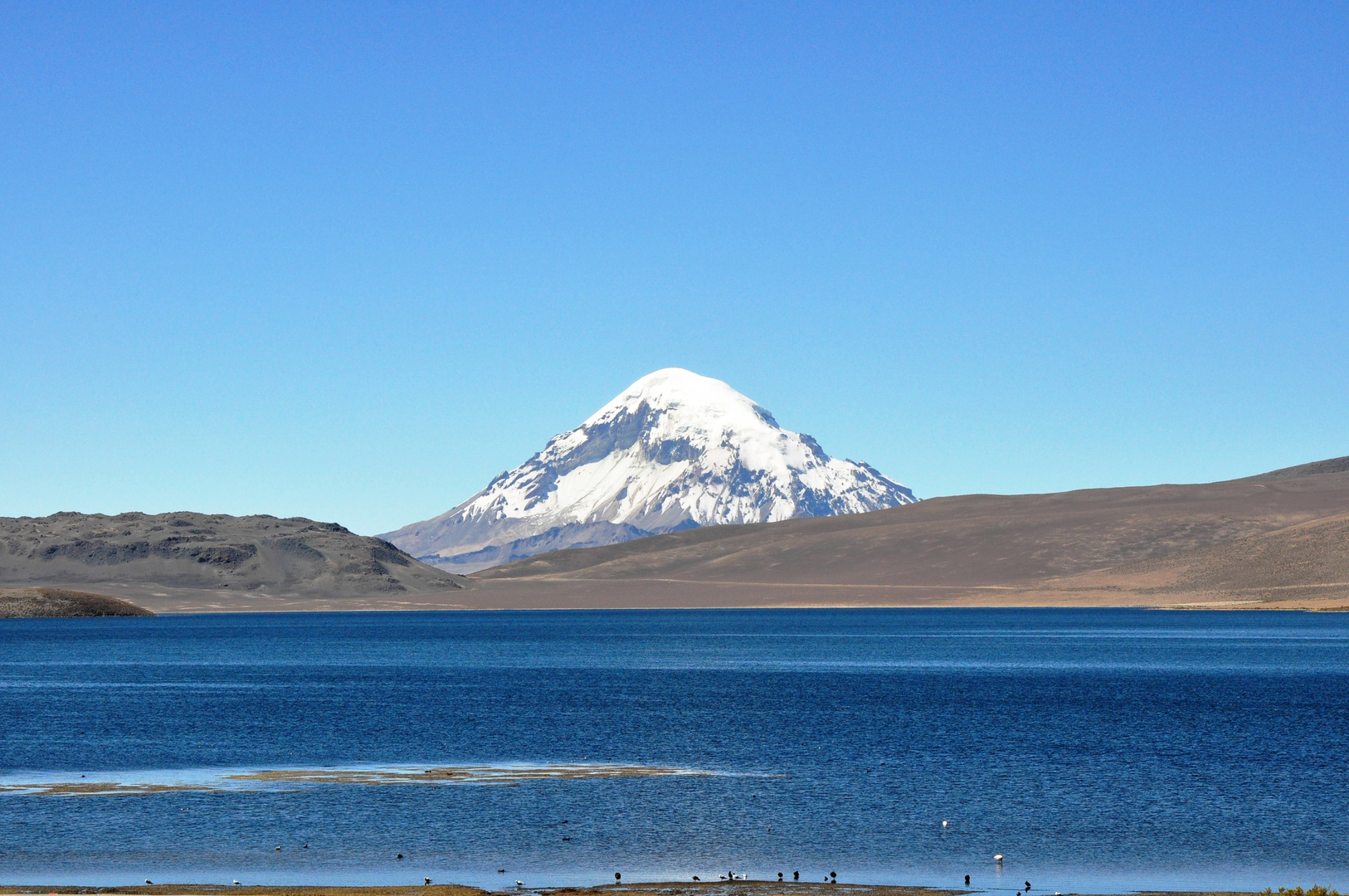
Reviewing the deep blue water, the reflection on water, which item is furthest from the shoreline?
the reflection on water

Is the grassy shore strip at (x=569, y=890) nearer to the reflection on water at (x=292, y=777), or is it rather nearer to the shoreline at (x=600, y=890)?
the shoreline at (x=600, y=890)

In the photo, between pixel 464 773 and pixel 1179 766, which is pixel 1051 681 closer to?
pixel 1179 766

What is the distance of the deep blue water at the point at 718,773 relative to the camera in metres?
39.0

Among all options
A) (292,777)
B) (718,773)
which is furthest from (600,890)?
(292,777)

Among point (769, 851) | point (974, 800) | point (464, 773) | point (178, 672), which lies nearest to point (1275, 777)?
point (974, 800)

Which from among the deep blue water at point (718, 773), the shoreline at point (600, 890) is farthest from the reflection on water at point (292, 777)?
the shoreline at point (600, 890)

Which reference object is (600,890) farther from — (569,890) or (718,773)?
(718,773)

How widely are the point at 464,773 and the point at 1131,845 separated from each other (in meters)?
24.4

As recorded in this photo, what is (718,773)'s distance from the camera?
5559 cm

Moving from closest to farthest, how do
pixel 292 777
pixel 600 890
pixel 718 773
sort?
pixel 600 890, pixel 292 777, pixel 718 773

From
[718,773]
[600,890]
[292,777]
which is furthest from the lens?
[718,773]

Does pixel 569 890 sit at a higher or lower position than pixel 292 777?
A: lower

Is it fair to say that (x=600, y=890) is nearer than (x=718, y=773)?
Yes

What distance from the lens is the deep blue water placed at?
3897cm
